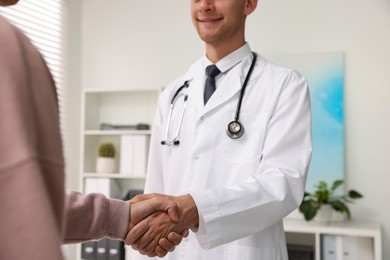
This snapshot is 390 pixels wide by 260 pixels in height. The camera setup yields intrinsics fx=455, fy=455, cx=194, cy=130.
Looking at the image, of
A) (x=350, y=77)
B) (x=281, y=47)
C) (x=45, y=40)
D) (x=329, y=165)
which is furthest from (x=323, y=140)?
(x=45, y=40)

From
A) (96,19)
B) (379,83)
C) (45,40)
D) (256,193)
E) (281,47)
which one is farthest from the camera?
(96,19)

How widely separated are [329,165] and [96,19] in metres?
2.19

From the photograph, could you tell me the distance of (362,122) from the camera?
9.86ft

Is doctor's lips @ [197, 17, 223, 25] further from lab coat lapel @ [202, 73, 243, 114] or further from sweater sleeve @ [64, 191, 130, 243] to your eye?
sweater sleeve @ [64, 191, 130, 243]

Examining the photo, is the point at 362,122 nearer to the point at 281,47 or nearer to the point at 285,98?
the point at 281,47

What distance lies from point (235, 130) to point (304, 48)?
6.33 feet

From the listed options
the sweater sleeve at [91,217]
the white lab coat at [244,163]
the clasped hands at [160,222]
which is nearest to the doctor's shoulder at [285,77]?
the white lab coat at [244,163]

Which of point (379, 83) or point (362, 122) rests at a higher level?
point (379, 83)

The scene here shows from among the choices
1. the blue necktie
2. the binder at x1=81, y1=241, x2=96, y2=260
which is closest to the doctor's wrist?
the blue necktie

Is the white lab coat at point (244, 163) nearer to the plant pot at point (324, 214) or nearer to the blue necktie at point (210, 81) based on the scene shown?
the blue necktie at point (210, 81)

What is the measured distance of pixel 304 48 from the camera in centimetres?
316

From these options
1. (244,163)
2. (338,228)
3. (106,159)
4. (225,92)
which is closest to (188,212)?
(244,163)

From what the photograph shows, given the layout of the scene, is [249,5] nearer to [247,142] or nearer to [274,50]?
[247,142]

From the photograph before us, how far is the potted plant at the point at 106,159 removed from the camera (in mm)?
3393
